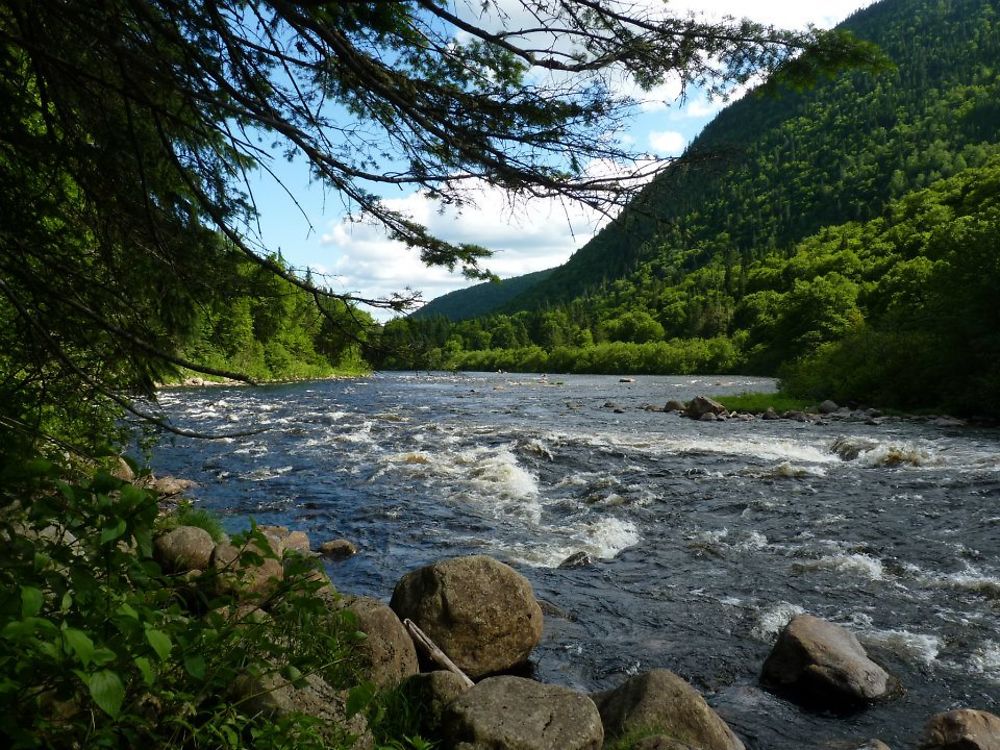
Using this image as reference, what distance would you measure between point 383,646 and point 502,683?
1133 mm

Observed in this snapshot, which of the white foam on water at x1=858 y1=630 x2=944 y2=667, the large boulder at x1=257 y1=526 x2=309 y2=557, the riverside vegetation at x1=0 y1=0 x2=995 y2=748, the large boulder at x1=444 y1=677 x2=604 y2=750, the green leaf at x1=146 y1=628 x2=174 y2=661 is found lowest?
the white foam on water at x1=858 y1=630 x2=944 y2=667

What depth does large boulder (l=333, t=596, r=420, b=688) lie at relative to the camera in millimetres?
4578

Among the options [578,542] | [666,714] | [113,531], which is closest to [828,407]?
[578,542]

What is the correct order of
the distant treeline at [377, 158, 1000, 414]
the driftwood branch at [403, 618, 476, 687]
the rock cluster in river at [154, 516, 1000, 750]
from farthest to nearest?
the distant treeline at [377, 158, 1000, 414], the driftwood branch at [403, 618, 476, 687], the rock cluster in river at [154, 516, 1000, 750]

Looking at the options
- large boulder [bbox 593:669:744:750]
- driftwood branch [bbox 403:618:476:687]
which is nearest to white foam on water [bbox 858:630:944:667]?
large boulder [bbox 593:669:744:750]

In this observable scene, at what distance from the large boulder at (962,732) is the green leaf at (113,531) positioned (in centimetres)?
548

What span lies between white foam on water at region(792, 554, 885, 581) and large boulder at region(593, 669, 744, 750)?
14.6 ft

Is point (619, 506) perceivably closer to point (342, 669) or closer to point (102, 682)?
point (342, 669)

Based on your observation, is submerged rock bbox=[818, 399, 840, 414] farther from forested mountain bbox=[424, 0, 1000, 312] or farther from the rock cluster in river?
forested mountain bbox=[424, 0, 1000, 312]

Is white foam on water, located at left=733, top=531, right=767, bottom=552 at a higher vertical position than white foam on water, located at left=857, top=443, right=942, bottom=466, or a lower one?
lower

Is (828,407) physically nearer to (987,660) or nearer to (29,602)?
(987,660)

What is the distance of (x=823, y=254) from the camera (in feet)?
291

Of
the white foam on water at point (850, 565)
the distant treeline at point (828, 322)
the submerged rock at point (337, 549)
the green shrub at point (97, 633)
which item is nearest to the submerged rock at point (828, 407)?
the distant treeline at point (828, 322)

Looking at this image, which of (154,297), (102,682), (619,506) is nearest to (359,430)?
(619,506)
